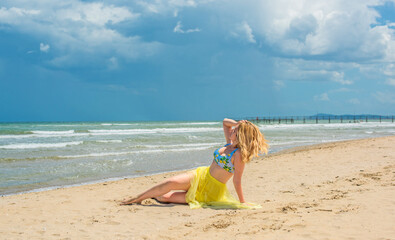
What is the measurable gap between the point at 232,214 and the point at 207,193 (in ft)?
2.48

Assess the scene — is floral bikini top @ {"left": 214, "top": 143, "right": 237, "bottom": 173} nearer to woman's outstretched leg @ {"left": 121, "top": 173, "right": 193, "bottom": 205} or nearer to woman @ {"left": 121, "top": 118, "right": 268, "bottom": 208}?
woman @ {"left": 121, "top": 118, "right": 268, "bottom": 208}

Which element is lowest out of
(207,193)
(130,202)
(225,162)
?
(130,202)

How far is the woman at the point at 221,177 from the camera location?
4969 mm

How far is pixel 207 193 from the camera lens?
5449 mm

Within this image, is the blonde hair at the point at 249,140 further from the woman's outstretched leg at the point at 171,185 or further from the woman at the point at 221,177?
the woman's outstretched leg at the point at 171,185

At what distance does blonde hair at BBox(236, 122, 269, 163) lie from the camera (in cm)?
493

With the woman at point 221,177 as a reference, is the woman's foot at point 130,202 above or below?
below

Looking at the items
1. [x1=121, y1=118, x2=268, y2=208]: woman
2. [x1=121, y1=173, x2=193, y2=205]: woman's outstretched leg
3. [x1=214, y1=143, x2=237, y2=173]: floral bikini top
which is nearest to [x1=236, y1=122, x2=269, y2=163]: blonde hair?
[x1=121, y1=118, x2=268, y2=208]: woman

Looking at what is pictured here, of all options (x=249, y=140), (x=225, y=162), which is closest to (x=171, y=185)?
(x=225, y=162)

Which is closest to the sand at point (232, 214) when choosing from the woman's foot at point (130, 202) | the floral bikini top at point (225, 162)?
the woman's foot at point (130, 202)

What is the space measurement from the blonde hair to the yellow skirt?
75 cm

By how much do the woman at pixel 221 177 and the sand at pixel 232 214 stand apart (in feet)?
0.65

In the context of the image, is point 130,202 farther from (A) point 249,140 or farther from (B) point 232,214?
(A) point 249,140

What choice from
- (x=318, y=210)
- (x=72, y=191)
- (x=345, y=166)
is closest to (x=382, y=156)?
(x=345, y=166)
